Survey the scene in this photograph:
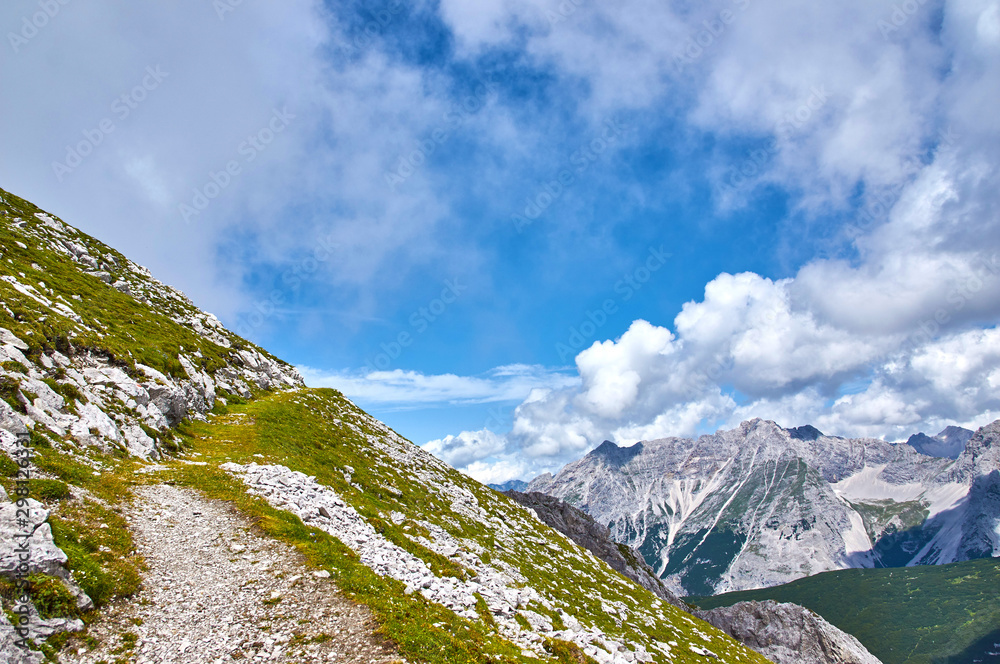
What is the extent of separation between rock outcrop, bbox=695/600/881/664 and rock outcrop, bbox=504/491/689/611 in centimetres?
1124

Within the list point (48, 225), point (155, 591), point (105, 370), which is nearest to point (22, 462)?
point (155, 591)

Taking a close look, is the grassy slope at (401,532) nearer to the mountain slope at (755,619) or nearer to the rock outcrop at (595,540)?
the rock outcrop at (595,540)

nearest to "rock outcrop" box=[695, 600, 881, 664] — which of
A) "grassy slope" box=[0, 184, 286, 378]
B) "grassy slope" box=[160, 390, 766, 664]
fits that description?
"grassy slope" box=[160, 390, 766, 664]

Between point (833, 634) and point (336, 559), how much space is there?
332 ft

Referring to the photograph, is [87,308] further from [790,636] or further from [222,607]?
[790,636]

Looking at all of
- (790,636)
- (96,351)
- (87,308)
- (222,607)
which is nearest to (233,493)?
(222,607)

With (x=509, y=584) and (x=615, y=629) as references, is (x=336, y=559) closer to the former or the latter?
(x=509, y=584)

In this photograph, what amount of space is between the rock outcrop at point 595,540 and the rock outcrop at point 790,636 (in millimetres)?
11238

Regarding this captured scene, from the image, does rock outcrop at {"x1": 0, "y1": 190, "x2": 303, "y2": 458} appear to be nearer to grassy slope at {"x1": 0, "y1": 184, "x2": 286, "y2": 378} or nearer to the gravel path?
grassy slope at {"x1": 0, "y1": 184, "x2": 286, "y2": 378}

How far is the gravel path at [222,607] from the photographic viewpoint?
13828mm

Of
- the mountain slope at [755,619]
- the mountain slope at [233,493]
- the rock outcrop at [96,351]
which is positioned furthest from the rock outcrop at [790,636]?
the rock outcrop at [96,351]

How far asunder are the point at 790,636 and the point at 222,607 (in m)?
97.8

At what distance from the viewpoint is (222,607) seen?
16.0 metres

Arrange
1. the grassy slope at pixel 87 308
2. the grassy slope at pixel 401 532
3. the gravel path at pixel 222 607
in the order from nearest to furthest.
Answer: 1. the gravel path at pixel 222 607
2. the grassy slope at pixel 401 532
3. the grassy slope at pixel 87 308
